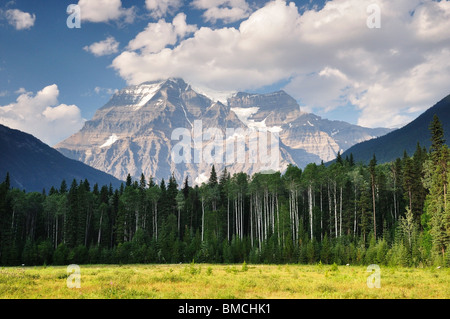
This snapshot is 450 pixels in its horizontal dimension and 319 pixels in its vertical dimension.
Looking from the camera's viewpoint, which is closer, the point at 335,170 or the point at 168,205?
the point at 335,170

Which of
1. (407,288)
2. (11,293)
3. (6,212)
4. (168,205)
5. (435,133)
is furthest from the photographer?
(168,205)

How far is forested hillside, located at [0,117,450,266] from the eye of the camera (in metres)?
56.1

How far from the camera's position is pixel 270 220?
262ft

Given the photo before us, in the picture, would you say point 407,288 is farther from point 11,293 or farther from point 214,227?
point 214,227

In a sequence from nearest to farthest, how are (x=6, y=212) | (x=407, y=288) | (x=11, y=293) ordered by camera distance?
1. (x=11, y=293)
2. (x=407, y=288)
3. (x=6, y=212)

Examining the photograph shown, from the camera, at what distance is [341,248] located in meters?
59.5

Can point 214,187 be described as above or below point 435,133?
below

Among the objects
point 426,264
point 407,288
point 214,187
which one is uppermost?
point 214,187

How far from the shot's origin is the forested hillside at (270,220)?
5606cm

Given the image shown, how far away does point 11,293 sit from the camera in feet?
69.4

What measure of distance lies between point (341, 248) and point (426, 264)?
1273cm

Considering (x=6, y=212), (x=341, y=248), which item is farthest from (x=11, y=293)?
(x=6, y=212)

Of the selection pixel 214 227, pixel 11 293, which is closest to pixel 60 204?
pixel 214 227
